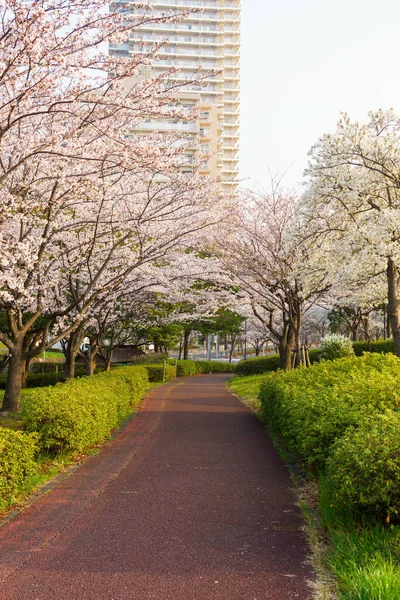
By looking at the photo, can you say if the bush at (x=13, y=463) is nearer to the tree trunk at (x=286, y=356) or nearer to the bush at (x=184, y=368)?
the tree trunk at (x=286, y=356)

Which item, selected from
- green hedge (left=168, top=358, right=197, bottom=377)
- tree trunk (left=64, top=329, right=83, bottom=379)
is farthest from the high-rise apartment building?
tree trunk (left=64, top=329, right=83, bottom=379)

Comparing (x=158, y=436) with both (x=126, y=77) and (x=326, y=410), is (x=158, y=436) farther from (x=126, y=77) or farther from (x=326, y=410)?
(x=126, y=77)

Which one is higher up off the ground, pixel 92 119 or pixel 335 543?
pixel 92 119

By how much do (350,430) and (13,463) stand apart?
3095mm

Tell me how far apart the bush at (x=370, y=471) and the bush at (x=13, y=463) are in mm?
2855

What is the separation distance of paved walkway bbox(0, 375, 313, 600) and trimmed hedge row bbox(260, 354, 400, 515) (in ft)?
2.08

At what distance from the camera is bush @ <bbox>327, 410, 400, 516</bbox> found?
3750mm

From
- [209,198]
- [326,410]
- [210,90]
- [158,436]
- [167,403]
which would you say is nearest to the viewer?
[326,410]

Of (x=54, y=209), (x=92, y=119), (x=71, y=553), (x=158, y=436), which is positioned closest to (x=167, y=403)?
(x=158, y=436)

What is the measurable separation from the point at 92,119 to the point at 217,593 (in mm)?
5823

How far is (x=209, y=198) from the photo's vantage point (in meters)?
11.9

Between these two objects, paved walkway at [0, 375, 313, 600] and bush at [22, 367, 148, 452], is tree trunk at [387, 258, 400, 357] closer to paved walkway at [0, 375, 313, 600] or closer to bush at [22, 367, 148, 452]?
paved walkway at [0, 375, 313, 600]

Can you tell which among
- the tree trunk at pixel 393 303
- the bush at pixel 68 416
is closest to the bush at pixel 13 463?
the bush at pixel 68 416

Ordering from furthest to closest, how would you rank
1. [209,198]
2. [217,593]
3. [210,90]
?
[210,90]
[209,198]
[217,593]
